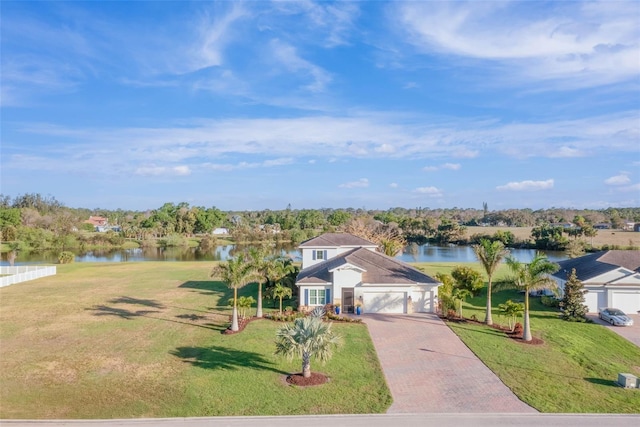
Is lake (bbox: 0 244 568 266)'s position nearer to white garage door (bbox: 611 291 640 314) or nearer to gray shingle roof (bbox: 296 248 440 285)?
gray shingle roof (bbox: 296 248 440 285)

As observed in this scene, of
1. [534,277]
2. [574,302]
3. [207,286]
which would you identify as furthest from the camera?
[207,286]

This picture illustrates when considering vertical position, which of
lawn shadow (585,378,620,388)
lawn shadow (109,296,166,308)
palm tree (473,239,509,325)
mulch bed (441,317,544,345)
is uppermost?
palm tree (473,239,509,325)

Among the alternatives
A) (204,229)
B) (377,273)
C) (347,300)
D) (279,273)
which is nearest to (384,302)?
(377,273)

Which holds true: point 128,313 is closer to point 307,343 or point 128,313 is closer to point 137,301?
point 137,301

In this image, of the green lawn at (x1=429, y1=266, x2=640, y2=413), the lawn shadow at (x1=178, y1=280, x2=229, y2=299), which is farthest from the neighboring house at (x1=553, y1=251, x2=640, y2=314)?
the lawn shadow at (x1=178, y1=280, x2=229, y2=299)

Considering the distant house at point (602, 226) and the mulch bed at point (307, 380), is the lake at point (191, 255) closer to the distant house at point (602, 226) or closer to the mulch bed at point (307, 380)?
the mulch bed at point (307, 380)

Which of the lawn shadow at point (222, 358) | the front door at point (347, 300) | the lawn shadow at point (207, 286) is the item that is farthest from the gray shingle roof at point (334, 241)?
the lawn shadow at point (222, 358)
